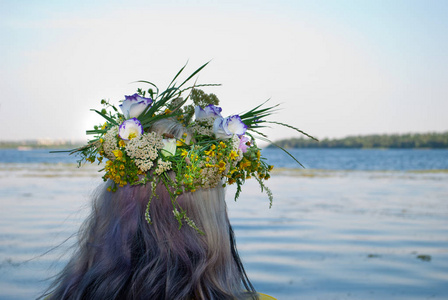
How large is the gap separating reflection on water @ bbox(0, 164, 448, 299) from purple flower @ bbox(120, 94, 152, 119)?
453 mm

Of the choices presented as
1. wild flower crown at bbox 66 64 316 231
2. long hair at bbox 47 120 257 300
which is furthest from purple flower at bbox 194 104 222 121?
long hair at bbox 47 120 257 300

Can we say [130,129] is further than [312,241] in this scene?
No

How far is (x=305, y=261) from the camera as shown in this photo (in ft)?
24.1

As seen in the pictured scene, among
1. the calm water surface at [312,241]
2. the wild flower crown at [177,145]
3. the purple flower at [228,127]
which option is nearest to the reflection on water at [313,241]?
the calm water surface at [312,241]

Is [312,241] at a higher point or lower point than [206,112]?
lower

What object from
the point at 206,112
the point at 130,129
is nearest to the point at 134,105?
the point at 130,129

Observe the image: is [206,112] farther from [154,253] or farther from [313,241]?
[313,241]

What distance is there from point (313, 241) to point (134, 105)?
710cm

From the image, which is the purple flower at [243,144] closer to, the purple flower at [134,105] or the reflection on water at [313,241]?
the purple flower at [134,105]

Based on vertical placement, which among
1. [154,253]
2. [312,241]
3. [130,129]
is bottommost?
[312,241]

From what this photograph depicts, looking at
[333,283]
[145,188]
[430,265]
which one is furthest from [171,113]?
[430,265]

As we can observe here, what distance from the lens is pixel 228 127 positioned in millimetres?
1994

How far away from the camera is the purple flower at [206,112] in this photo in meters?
2.01

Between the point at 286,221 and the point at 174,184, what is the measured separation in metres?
8.99
